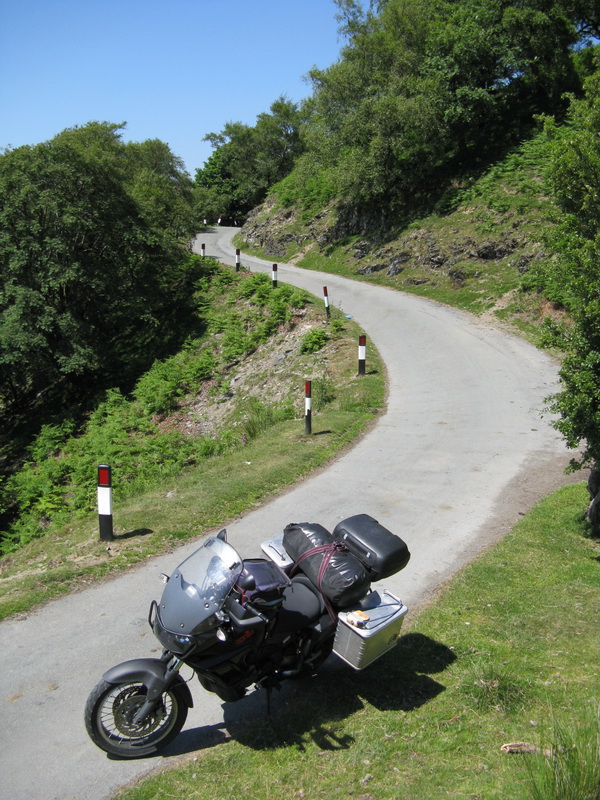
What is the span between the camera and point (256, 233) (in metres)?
41.2

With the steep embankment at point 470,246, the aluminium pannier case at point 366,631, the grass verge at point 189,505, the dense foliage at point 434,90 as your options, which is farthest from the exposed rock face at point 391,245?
the aluminium pannier case at point 366,631

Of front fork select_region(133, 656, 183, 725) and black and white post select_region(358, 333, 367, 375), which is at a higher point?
black and white post select_region(358, 333, 367, 375)

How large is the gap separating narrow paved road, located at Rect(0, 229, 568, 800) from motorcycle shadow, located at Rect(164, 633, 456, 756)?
0.05 metres

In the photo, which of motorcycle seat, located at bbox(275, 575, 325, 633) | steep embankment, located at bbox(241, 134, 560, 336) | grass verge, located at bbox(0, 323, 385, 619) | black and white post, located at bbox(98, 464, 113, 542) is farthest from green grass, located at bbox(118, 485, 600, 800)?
steep embankment, located at bbox(241, 134, 560, 336)

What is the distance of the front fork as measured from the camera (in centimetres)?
437

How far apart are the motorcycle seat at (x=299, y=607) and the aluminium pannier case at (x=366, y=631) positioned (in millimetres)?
209

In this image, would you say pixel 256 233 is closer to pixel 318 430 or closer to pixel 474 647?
pixel 318 430

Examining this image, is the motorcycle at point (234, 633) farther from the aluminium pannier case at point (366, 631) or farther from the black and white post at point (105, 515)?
the black and white post at point (105, 515)

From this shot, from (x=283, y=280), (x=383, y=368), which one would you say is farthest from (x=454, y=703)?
(x=283, y=280)

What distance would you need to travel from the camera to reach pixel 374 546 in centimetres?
523

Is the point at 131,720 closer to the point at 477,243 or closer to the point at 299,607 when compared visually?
the point at 299,607

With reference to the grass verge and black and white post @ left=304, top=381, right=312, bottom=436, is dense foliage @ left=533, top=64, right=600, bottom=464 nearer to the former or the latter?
the grass verge

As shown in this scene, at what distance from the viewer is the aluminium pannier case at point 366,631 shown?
476 centimetres

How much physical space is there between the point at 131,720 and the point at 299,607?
1.36 meters
